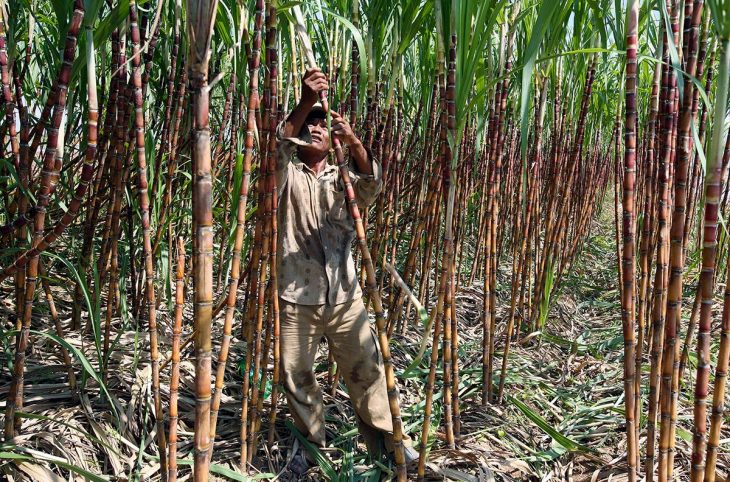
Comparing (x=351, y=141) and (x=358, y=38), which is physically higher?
(x=358, y=38)

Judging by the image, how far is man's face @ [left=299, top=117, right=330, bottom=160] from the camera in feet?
4.44

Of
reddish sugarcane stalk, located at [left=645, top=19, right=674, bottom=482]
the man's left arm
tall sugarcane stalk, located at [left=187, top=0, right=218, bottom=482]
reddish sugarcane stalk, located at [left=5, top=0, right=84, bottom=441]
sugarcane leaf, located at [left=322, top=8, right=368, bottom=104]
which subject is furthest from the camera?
the man's left arm

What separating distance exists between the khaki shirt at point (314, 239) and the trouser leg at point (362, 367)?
5cm

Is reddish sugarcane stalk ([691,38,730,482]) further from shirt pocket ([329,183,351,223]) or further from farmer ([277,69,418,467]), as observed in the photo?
shirt pocket ([329,183,351,223])

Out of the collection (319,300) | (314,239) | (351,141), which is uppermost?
(351,141)

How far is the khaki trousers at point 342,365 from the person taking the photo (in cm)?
141

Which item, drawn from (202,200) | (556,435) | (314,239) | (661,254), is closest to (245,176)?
(202,200)

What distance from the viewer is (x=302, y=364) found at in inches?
56.4

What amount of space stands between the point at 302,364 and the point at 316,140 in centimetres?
57

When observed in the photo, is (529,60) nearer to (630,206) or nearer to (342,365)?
(630,206)

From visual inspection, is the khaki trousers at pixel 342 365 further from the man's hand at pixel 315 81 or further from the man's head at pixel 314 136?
the man's hand at pixel 315 81

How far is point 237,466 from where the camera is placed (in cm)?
134

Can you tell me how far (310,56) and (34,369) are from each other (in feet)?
3.79

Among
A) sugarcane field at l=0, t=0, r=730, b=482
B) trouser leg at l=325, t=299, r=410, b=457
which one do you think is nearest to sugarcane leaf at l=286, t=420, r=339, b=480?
sugarcane field at l=0, t=0, r=730, b=482
